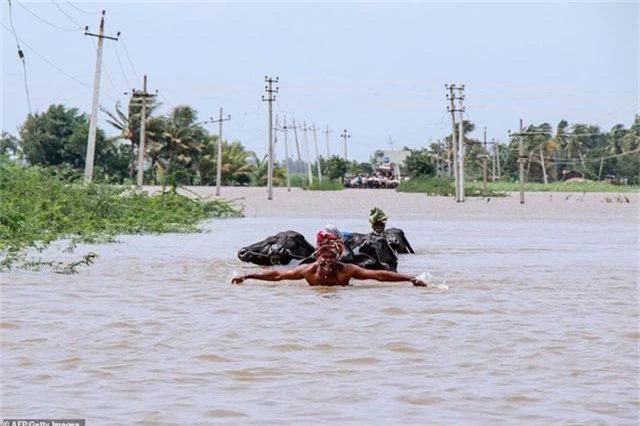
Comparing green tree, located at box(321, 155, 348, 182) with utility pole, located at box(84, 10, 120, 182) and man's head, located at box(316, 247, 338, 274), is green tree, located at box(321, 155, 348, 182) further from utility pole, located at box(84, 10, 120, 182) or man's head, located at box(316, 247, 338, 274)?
man's head, located at box(316, 247, 338, 274)

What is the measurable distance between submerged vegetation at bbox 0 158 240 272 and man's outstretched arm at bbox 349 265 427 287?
3442 mm

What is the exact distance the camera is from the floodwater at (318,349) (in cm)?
637

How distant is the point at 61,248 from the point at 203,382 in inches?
483

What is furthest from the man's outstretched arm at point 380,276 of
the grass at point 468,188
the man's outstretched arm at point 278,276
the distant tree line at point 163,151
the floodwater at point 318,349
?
the grass at point 468,188

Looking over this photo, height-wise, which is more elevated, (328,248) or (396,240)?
(328,248)

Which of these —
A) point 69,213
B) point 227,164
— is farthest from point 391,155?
point 69,213

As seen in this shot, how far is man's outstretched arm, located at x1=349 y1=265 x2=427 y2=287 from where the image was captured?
1284 cm

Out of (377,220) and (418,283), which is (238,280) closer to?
(418,283)

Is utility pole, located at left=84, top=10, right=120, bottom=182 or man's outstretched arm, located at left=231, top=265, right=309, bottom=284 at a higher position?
utility pole, located at left=84, top=10, right=120, bottom=182

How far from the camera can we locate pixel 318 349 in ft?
27.4

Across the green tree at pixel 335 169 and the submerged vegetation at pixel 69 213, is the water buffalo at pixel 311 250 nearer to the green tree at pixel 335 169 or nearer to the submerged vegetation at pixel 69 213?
the submerged vegetation at pixel 69 213

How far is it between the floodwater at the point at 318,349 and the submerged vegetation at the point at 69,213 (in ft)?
10.0

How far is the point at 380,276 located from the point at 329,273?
25.7 inches

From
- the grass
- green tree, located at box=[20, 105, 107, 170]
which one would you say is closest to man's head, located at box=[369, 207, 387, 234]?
the grass
